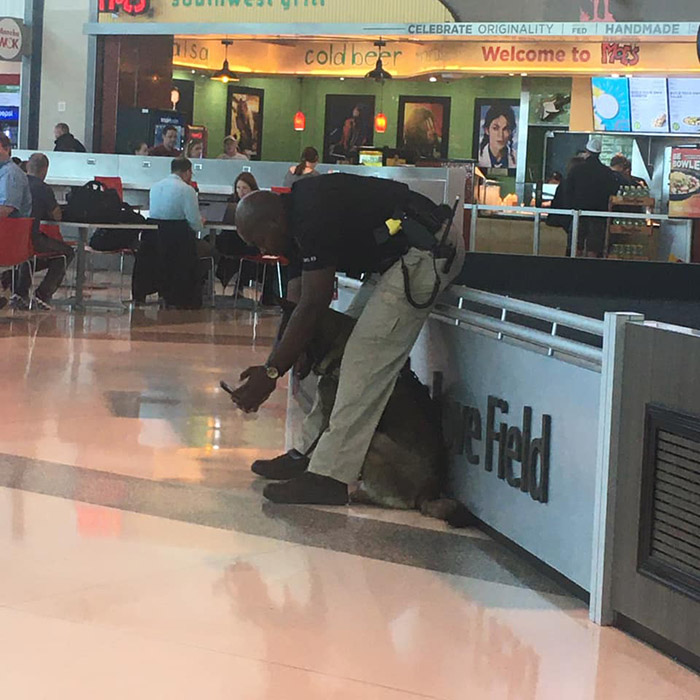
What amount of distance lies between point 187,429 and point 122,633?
2744 millimetres

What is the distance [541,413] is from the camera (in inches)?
146

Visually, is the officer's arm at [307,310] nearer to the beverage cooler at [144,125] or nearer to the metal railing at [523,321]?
the metal railing at [523,321]

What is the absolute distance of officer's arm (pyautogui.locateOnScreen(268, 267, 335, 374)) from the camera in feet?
13.8

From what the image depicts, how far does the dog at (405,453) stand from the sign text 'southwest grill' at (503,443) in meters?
0.07

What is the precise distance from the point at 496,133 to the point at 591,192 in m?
7.43

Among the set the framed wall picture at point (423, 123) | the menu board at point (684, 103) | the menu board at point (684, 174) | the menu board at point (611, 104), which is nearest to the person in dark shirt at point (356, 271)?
the menu board at point (684, 174)

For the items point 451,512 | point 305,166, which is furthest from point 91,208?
point 451,512

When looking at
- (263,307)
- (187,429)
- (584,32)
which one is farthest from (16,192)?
(584,32)

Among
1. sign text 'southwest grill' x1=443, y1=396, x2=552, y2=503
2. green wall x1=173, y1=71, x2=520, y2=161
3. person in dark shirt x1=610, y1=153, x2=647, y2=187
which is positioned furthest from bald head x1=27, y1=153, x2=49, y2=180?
green wall x1=173, y1=71, x2=520, y2=161

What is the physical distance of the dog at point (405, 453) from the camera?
14.4 feet

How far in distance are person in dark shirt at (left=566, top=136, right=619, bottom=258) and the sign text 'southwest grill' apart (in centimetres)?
928

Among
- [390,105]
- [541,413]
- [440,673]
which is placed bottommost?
→ [440,673]

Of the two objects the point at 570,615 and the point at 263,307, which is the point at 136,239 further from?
the point at 570,615

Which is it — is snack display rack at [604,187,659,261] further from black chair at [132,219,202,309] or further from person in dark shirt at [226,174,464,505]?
person in dark shirt at [226,174,464,505]
